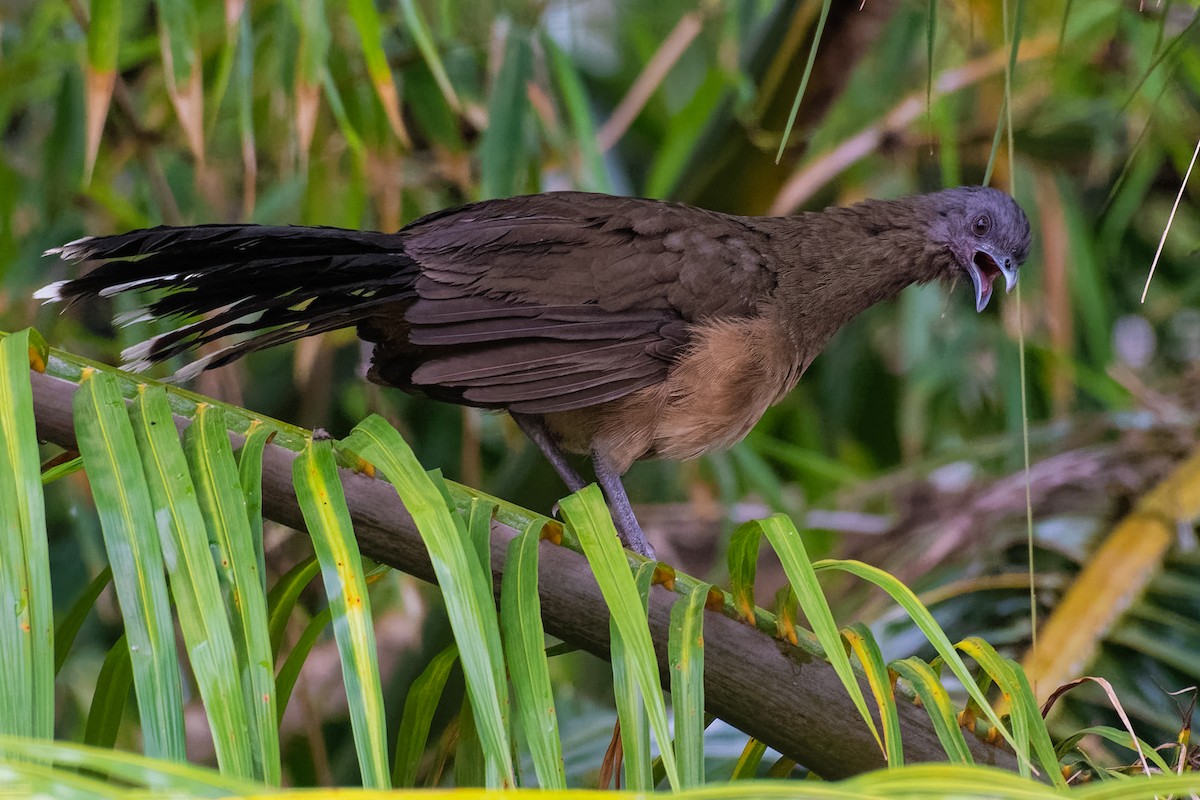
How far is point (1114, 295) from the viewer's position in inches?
173

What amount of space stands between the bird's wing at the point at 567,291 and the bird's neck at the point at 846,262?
7cm

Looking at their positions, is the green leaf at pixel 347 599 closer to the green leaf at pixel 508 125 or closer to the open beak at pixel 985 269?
the open beak at pixel 985 269

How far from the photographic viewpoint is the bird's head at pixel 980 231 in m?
2.34

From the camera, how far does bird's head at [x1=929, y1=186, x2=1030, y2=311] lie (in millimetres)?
2340

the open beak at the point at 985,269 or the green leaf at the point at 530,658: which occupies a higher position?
the open beak at the point at 985,269

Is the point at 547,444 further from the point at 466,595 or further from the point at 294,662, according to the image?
the point at 466,595

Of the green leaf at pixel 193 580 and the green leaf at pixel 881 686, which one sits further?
the green leaf at pixel 881 686

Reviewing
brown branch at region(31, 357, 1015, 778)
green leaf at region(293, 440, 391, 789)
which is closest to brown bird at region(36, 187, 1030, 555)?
brown branch at region(31, 357, 1015, 778)

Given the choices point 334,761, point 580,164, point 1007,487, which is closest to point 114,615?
point 334,761

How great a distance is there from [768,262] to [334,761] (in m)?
2.02

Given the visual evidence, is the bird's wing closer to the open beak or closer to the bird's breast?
the bird's breast

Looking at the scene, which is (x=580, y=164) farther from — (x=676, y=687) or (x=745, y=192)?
(x=676, y=687)

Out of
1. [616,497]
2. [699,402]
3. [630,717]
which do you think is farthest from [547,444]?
[630,717]

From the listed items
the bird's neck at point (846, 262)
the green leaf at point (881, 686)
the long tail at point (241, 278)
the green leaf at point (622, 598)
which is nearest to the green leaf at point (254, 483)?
the green leaf at point (622, 598)
